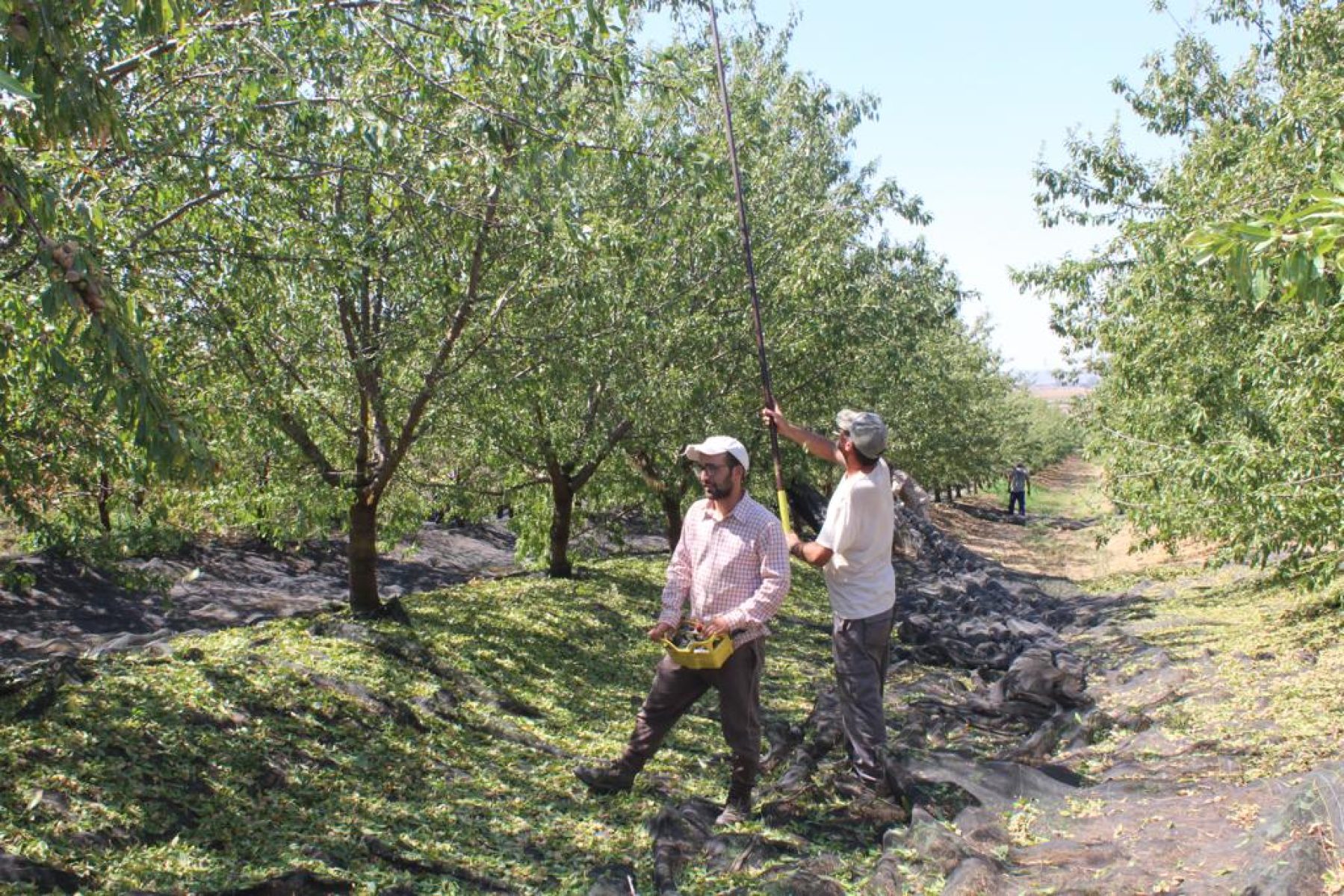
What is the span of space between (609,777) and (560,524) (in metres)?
8.23

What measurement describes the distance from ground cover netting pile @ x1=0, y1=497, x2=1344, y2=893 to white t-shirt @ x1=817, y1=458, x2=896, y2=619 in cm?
92

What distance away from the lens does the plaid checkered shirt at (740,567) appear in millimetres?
5336

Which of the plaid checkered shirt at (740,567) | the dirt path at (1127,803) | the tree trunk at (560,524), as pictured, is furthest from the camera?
the tree trunk at (560,524)

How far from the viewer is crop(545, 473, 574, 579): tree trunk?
13.6m

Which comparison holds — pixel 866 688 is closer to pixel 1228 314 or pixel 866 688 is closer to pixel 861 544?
pixel 861 544

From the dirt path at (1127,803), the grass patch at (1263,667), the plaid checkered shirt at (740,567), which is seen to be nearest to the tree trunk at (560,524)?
the dirt path at (1127,803)

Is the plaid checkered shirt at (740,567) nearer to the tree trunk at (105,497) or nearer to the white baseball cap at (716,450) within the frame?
the white baseball cap at (716,450)

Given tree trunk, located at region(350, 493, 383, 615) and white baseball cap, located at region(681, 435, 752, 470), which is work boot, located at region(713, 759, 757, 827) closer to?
white baseball cap, located at region(681, 435, 752, 470)

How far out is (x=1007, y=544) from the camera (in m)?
36.6

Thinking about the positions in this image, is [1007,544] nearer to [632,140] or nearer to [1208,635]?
[1208,635]

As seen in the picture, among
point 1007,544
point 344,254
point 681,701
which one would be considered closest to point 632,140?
point 344,254

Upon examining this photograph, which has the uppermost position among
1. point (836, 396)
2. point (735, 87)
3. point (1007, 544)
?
point (735, 87)

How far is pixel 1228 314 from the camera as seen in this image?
10.4m

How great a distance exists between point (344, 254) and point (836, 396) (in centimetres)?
900
